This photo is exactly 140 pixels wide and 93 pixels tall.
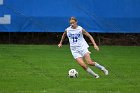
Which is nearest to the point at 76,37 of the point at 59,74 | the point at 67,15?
the point at 59,74

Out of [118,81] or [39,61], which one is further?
[39,61]

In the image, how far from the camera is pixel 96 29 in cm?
3262

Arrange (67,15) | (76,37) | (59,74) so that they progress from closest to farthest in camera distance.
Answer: (76,37) < (59,74) < (67,15)

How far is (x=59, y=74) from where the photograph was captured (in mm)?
17453

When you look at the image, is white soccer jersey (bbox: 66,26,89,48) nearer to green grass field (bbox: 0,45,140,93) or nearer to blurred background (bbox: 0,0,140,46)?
green grass field (bbox: 0,45,140,93)

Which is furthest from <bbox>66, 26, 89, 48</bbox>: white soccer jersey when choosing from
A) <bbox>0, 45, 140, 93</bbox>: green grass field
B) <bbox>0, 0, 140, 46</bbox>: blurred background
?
<bbox>0, 0, 140, 46</bbox>: blurred background

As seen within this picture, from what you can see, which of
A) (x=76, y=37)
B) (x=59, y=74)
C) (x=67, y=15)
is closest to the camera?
(x=76, y=37)

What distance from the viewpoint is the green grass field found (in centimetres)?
1371

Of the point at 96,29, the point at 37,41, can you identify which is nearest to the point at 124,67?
the point at 96,29

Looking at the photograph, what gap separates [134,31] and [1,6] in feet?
28.8

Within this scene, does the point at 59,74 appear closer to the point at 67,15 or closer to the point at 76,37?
the point at 76,37

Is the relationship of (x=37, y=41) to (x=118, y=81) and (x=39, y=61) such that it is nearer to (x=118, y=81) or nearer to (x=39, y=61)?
(x=39, y=61)

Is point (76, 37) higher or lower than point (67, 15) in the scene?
lower

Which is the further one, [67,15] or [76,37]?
[67,15]
